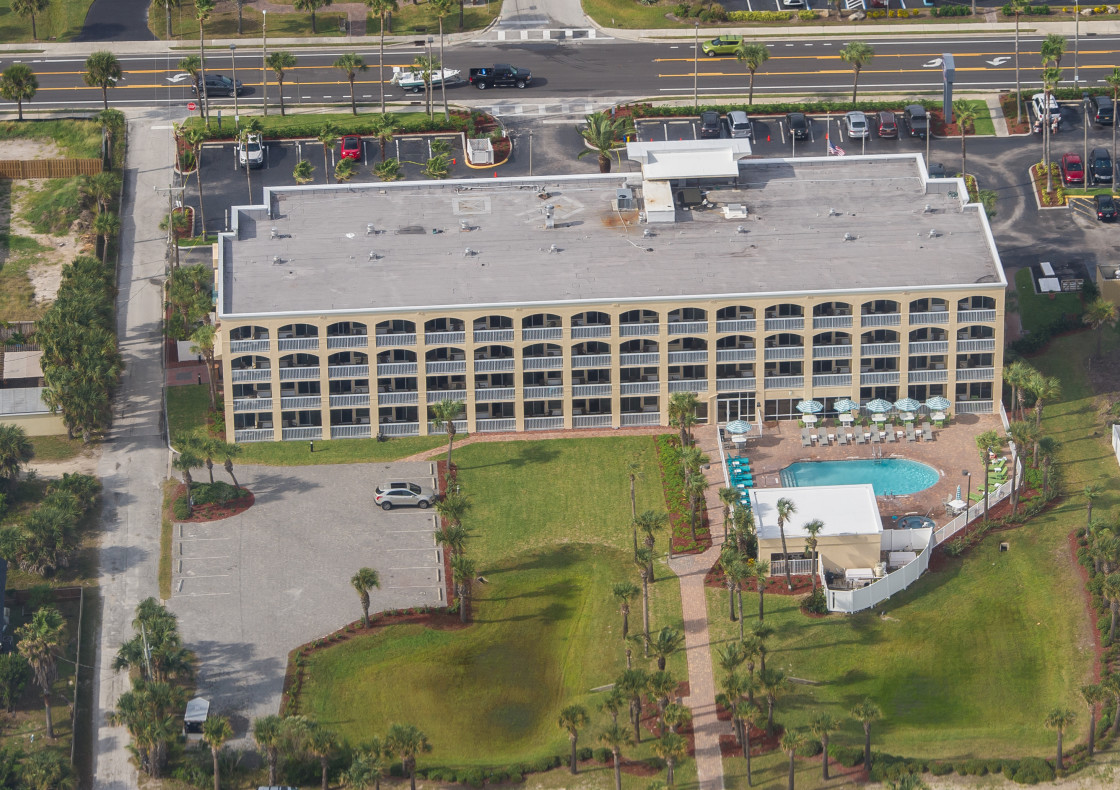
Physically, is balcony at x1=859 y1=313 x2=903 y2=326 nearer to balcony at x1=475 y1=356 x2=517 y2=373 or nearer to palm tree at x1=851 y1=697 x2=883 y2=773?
balcony at x1=475 y1=356 x2=517 y2=373

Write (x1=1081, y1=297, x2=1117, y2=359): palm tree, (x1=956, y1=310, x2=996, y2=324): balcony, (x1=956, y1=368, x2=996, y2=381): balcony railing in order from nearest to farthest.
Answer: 1. (x1=956, y1=310, x2=996, y2=324): balcony
2. (x1=956, y1=368, x2=996, y2=381): balcony railing
3. (x1=1081, y1=297, x2=1117, y2=359): palm tree

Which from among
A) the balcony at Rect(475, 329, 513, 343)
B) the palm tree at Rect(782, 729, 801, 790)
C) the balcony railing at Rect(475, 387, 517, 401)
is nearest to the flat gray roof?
the balcony at Rect(475, 329, 513, 343)

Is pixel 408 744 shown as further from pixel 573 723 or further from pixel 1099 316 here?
pixel 1099 316

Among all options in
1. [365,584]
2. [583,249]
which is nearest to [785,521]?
[365,584]

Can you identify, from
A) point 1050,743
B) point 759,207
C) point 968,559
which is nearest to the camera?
point 1050,743

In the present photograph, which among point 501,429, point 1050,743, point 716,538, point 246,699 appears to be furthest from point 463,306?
point 1050,743

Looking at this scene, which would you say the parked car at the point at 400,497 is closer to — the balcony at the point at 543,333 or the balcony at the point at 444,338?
the balcony at the point at 444,338

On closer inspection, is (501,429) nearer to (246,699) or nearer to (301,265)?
(301,265)
